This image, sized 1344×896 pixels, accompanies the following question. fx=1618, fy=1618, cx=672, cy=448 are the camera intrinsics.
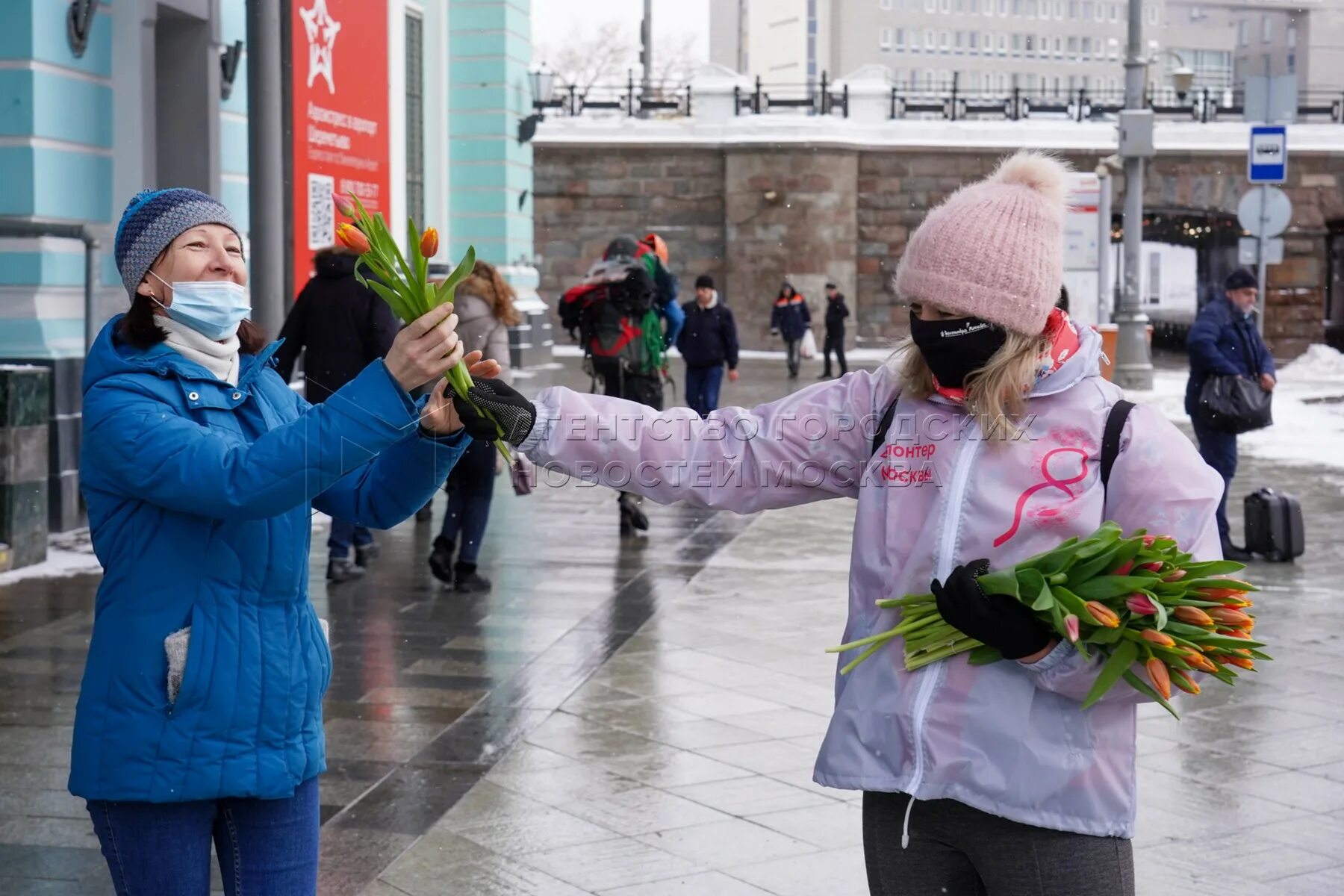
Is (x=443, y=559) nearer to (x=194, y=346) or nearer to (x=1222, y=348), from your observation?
(x=1222, y=348)

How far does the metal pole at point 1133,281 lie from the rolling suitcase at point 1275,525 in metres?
13.3

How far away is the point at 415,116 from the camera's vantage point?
2025 centimetres

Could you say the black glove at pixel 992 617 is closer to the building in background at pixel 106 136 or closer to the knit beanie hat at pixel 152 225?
the knit beanie hat at pixel 152 225

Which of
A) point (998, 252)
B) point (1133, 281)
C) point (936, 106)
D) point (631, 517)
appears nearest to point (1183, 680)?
point (998, 252)

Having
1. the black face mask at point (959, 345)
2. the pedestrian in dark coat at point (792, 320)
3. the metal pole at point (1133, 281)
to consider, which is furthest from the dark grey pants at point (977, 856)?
the pedestrian in dark coat at point (792, 320)

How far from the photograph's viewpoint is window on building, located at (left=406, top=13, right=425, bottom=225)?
789 inches

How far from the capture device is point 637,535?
1063 centimetres

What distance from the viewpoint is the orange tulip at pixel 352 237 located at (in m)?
2.66

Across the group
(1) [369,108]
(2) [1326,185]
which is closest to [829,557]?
(1) [369,108]

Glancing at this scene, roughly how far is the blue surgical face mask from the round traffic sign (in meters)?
17.1

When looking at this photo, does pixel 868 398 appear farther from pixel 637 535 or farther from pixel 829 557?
pixel 637 535

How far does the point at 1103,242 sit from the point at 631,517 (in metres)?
13.5

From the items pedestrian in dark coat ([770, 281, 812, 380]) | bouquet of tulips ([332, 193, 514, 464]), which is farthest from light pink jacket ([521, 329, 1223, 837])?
pedestrian in dark coat ([770, 281, 812, 380])

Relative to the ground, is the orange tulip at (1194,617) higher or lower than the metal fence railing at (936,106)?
lower
